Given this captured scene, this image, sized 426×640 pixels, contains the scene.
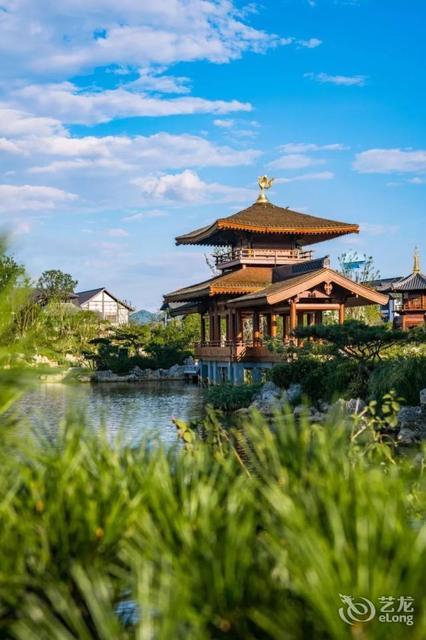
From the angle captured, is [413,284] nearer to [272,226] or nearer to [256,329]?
[272,226]

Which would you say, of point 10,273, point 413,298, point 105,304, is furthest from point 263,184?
point 105,304

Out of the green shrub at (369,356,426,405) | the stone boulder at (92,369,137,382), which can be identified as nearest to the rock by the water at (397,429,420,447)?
the green shrub at (369,356,426,405)

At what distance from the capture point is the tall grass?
4.81 ft

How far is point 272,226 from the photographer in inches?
852

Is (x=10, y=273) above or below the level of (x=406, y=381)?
above

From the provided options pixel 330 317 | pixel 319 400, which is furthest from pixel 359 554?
pixel 330 317

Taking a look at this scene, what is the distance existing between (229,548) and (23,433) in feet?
2.55

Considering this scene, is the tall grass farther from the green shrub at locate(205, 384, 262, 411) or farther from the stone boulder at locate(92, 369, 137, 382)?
the stone boulder at locate(92, 369, 137, 382)

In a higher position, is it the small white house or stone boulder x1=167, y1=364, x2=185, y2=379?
the small white house

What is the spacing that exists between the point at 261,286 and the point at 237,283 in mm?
655

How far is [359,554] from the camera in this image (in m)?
1.47

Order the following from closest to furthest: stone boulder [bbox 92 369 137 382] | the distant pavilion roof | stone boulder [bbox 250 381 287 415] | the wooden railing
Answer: stone boulder [bbox 250 381 287 415], the distant pavilion roof, stone boulder [bbox 92 369 137 382], the wooden railing

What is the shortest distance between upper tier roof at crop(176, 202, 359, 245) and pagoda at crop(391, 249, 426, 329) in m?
9.12

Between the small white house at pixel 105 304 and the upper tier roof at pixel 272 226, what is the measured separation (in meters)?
30.9
